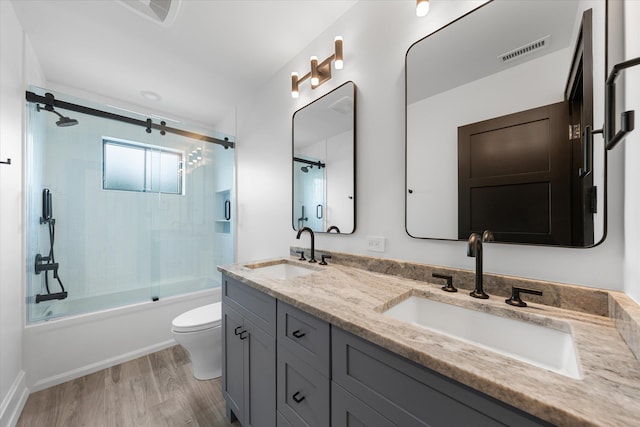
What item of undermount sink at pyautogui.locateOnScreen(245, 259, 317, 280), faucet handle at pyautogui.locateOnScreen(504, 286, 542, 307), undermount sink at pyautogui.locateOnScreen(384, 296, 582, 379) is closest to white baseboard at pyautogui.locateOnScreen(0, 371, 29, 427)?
undermount sink at pyautogui.locateOnScreen(245, 259, 317, 280)

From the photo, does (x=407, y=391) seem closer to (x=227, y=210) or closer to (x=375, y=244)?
(x=375, y=244)

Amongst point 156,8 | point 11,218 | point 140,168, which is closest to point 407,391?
point 156,8

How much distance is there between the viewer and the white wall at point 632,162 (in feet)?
2.15

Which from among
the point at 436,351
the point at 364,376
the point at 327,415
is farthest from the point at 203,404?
the point at 436,351

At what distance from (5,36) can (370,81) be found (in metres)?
2.17

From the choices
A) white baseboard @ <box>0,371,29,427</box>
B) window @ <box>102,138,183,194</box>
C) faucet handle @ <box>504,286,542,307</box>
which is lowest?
white baseboard @ <box>0,371,29,427</box>

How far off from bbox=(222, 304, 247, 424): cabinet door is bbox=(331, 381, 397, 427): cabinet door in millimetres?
665

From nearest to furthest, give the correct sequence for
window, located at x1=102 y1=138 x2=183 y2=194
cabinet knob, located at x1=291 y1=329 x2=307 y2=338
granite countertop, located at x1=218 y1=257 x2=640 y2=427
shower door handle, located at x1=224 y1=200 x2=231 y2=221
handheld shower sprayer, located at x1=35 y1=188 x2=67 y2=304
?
granite countertop, located at x1=218 y1=257 x2=640 y2=427, cabinet knob, located at x1=291 y1=329 x2=307 y2=338, handheld shower sprayer, located at x1=35 y1=188 x2=67 y2=304, window, located at x1=102 y1=138 x2=183 y2=194, shower door handle, located at x1=224 y1=200 x2=231 y2=221

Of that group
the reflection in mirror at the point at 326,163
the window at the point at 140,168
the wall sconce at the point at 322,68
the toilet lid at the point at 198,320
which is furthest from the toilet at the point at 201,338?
the wall sconce at the point at 322,68

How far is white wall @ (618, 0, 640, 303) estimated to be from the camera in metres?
0.65

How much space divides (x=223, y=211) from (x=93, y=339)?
166 cm

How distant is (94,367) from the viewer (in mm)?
1988

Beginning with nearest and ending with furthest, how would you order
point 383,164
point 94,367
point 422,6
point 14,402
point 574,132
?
point 574,132
point 422,6
point 383,164
point 14,402
point 94,367

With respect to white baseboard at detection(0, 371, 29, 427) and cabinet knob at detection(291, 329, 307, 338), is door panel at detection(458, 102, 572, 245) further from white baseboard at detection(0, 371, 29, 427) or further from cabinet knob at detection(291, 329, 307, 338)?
white baseboard at detection(0, 371, 29, 427)
